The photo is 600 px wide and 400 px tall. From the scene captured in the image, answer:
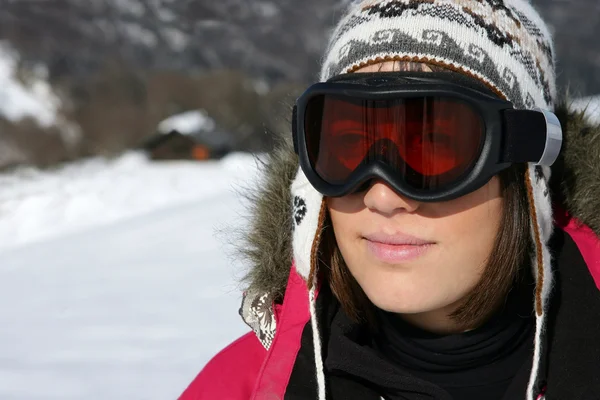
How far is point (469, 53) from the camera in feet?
4.27

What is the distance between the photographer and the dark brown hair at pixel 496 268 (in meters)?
1.39

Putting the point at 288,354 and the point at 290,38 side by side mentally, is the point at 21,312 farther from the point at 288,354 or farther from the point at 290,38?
the point at 290,38

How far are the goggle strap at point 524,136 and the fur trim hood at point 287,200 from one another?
38 cm

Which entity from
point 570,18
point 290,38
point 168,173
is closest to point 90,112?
point 290,38

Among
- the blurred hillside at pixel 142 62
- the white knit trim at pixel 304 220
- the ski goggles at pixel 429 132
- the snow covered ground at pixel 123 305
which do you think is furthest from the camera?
the blurred hillside at pixel 142 62

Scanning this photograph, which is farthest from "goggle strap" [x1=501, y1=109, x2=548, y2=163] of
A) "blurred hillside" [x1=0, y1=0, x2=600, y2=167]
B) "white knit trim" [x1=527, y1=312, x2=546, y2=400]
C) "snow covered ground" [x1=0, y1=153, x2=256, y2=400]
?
"blurred hillside" [x1=0, y1=0, x2=600, y2=167]

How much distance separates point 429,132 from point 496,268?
35 cm

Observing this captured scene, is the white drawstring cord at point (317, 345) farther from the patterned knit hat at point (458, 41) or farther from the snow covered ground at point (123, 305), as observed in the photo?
the patterned knit hat at point (458, 41)

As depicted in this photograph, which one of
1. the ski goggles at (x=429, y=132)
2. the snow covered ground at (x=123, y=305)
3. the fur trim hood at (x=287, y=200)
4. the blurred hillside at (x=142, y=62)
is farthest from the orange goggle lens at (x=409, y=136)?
the blurred hillside at (x=142, y=62)

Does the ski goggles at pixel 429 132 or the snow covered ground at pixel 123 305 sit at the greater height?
the snow covered ground at pixel 123 305

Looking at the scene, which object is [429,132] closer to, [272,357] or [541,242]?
[541,242]

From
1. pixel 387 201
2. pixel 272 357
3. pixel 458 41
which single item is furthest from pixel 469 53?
pixel 272 357

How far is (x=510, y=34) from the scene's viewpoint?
1373mm

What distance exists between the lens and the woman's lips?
52.6 inches
